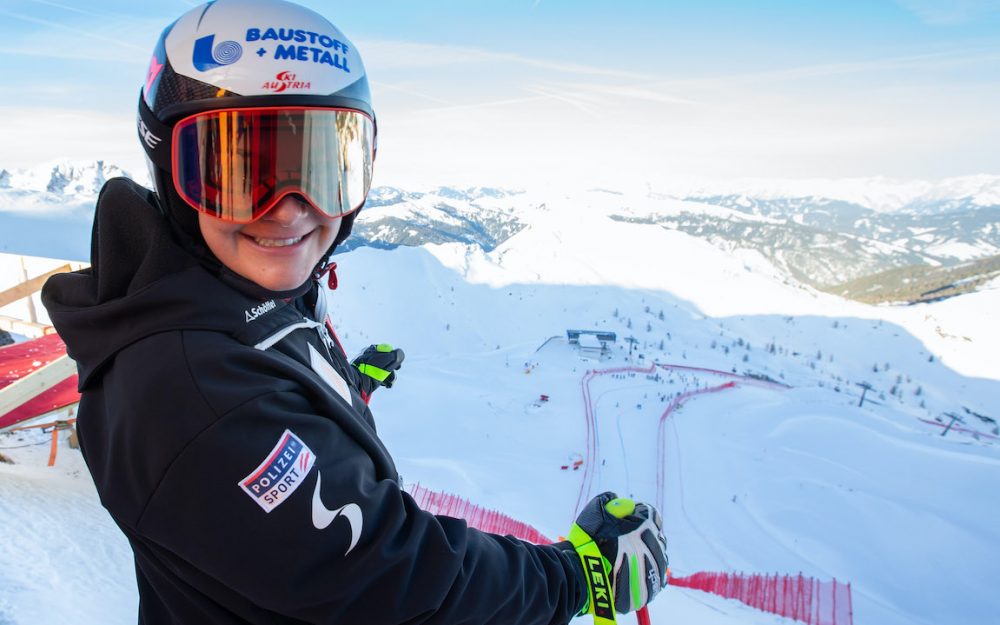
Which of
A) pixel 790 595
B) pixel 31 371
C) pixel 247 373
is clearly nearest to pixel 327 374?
pixel 247 373

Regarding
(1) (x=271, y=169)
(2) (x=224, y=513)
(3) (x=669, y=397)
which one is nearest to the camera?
(2) (x=224, y=513)

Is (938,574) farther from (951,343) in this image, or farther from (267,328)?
(951,343)

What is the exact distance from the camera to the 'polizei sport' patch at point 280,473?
1062mm

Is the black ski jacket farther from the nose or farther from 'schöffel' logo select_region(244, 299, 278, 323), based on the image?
the nose

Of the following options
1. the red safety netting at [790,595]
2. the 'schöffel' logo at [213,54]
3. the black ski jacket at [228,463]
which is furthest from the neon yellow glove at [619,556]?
the red safety netting at [790,595]

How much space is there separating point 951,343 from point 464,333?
78.9 m

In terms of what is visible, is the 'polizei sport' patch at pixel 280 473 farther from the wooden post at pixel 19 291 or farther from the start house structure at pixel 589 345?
the start house structure at pixel 589 345

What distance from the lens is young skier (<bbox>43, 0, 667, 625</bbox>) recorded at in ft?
3.46

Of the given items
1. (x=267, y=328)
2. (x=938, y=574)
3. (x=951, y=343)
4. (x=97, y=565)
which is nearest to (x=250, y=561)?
(x=267, y=328)

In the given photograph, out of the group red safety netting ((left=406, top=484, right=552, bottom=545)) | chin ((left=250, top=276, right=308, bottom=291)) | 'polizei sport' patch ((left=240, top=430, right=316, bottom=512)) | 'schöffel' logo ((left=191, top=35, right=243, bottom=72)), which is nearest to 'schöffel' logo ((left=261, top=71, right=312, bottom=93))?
'schöffel' logo ((left=191, top=35, right=243, bottom=72))

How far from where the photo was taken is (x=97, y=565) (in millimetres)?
4176

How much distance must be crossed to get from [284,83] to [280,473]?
111cm

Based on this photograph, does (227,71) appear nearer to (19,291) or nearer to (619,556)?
(619,556)

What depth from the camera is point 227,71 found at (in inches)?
55.9
